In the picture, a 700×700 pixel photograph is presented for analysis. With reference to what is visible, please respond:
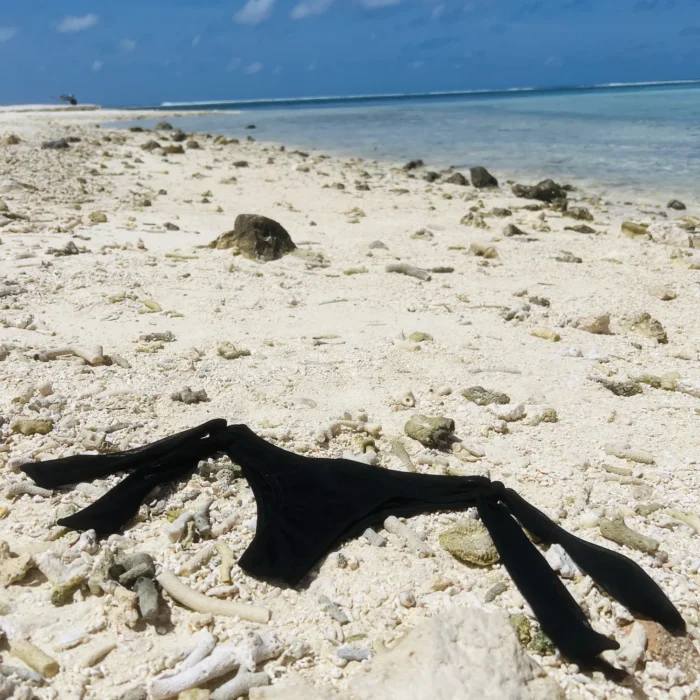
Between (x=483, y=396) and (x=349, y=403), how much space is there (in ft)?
2.94

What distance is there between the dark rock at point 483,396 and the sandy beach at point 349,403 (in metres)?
0.03

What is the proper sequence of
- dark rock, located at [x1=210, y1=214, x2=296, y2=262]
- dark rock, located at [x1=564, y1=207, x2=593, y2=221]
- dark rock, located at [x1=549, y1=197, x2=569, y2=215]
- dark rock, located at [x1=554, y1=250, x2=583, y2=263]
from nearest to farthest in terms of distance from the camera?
1. dark rock, located at [x1=210, y1=214, x2=296, y2=262]
2. dark rock, located at [x1=554, y1=250, x2=583, y2=263]
3. dark rock, located at [x1=564, y1=207, x2=593, y2=221]
4. dark rock, located at [x1=549, y1=197, x2=569, y2=215]

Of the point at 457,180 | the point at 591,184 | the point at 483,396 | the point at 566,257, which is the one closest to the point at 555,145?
the point at 591,184

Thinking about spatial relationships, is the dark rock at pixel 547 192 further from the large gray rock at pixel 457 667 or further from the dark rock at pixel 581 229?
the large gray rock at pixel 457 667

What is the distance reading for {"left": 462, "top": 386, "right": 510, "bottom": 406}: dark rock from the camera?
13.9 feet

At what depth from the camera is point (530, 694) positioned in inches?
84.7

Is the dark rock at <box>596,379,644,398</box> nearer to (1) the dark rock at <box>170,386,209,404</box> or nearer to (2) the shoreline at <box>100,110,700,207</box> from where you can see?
(1) the dark rock at <box>170,386,209,404</box>

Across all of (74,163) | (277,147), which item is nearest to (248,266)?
(74,163)

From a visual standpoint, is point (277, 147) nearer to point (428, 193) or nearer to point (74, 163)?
point (74, 163)

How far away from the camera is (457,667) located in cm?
217

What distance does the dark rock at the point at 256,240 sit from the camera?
757cm

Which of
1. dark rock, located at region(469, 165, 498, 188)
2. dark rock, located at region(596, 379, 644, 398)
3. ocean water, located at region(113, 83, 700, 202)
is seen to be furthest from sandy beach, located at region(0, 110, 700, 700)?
ocean water, located at region(113, 83, 700, 202)

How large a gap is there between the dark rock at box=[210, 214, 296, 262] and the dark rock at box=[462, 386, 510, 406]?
3834mm

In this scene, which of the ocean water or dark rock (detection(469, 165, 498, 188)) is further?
the ocean water
